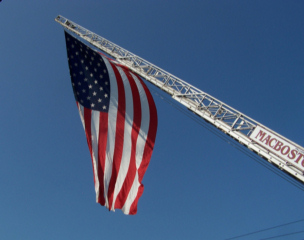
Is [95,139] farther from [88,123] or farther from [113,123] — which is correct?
[113,123]

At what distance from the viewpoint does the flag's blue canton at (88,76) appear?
566 inches

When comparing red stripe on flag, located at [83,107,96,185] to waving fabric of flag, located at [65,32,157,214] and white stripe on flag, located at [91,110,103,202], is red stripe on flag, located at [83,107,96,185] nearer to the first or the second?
waving fabric of flag, located at [65,32,157,214]

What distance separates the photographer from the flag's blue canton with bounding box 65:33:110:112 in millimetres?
14377

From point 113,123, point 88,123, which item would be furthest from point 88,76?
point 113,123

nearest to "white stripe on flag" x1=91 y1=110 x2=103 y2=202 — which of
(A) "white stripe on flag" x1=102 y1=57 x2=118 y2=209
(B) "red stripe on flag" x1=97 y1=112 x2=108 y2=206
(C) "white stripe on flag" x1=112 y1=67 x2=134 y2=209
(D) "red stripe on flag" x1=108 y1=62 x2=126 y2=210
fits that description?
(B) "red stripe on flag" x1=97 y1=112 x2=108 y2=206

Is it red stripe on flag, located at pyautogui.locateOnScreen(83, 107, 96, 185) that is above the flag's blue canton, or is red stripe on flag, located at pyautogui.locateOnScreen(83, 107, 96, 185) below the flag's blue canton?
below

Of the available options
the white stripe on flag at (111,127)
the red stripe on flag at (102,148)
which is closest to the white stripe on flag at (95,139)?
the red stripe on flag at (102,148)

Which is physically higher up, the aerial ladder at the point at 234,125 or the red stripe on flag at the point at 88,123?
the aerial ladder at the point at 234,125

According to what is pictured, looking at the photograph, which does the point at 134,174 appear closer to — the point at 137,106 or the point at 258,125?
the point at 137,106

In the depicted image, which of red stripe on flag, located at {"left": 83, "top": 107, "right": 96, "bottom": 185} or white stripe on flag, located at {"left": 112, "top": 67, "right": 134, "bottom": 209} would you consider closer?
white stripe on flag, located at {"left": 112, "top": 67, "right": 134, "bottom": 209}

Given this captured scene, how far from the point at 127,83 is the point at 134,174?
17.1ft

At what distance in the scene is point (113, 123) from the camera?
1365 cm

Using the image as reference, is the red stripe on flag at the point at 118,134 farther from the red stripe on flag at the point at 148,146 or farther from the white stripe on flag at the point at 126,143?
the red stripe on flag at the point at 148,146

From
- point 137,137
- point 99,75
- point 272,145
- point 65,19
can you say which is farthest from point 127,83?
point 65,19
